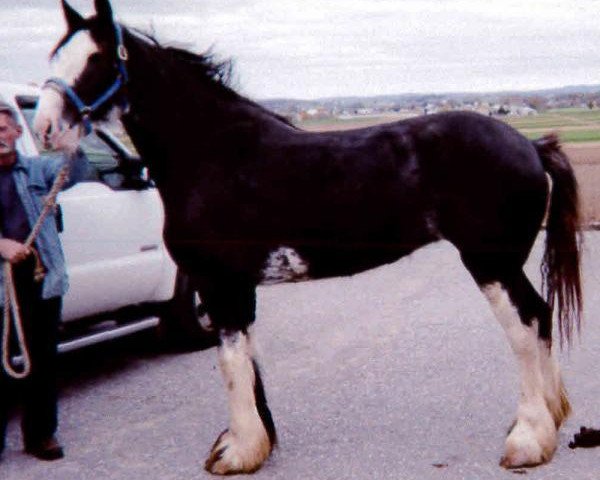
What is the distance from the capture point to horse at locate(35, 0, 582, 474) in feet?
14.4

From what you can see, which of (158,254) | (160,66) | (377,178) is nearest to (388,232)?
(377,178)

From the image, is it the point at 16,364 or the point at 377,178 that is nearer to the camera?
the point at 377,178

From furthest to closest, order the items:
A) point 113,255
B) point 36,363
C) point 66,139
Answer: point 113,255, point 36,363, point 66,139

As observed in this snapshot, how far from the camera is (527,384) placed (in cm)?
443

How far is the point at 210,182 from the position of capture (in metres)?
4.46

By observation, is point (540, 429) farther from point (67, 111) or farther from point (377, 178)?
point (67, 111)

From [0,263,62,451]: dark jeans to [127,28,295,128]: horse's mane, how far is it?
1.28 meters

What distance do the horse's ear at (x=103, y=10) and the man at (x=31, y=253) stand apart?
676 mm

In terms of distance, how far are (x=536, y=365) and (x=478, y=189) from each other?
2.92ft

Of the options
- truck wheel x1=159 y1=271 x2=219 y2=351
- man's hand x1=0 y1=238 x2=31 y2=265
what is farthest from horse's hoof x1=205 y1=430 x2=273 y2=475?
truck wheel x1=159 y1=271 x2=219 y2=351

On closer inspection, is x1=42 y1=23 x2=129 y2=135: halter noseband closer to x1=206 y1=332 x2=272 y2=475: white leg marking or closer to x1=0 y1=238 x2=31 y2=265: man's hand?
x1=0 y1=238 x2=31 y2=265: man's hand

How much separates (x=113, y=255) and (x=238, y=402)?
1.93m

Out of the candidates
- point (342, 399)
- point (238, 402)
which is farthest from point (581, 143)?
point (238, 402)

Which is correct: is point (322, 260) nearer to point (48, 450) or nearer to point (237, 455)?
Result: point (237, 455)
